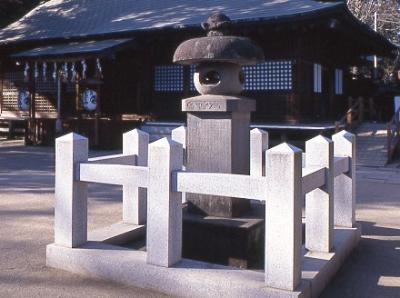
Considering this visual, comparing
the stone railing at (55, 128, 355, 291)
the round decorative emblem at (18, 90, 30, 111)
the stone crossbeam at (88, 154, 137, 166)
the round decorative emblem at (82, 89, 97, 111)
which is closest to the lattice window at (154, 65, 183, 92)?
the round decorative emblem at (82, 89, 97, 111)

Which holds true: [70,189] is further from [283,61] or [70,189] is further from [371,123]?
[371,123]

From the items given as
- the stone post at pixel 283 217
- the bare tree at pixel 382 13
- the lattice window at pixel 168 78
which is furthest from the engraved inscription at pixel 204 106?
the bare tree at pixel 382 13

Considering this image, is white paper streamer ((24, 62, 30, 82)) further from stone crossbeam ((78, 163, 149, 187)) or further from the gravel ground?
stone crossbeam ((78, 163, 149, 187))

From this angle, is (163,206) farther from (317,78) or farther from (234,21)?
(317,78)

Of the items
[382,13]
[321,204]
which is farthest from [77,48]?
[382,13]

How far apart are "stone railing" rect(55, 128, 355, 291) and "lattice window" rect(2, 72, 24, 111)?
18379 millimetres

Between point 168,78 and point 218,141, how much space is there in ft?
44.7

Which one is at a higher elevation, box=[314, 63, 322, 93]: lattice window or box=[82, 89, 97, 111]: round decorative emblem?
box=[314, 63, 322, 93]: lattice window

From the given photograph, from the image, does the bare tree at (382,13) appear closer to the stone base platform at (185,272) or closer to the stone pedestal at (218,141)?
the stone pedestal at (218,141)

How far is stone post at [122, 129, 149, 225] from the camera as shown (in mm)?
6332

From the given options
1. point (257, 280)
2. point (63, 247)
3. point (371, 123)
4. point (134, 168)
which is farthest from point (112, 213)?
point (371, 123)

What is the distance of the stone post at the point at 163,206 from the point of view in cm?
451

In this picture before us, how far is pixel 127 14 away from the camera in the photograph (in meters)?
21.8

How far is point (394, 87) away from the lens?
26453mm
